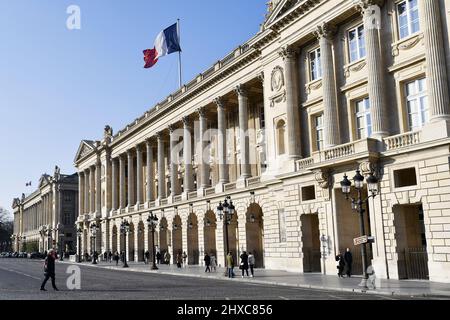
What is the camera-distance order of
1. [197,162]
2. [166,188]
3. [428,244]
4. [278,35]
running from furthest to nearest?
[166,188], [197,162], [278,35], [428,244]

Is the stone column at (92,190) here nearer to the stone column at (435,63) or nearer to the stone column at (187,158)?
the stone column at (187,158)

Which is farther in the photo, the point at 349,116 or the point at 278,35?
the point at 278,35

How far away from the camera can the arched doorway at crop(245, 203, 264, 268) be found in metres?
47.4

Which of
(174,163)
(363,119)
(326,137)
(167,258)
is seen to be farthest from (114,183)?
(363,119)

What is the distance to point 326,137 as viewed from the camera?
3553 centimetres

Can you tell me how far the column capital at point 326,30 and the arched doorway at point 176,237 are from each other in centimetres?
3202

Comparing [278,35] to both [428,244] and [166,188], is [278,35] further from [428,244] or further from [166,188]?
[166,188]

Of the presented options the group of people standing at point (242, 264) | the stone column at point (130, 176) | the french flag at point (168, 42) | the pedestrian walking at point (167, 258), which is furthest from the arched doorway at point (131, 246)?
the group of people standing at point (242, 264)

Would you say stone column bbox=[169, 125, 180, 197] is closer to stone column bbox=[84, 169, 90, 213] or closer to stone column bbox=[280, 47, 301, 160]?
stone column bbox=[280, 47, 301, 160]

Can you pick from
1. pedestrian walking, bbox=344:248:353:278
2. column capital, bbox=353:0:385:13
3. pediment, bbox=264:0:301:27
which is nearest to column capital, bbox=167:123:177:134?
pediment, bbox=264:0:301:27

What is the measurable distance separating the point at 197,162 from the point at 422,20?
3540 centimetres

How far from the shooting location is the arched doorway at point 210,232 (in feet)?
180

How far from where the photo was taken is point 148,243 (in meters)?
71.4

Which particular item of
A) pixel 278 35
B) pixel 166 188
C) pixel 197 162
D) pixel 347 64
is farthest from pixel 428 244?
pixel 166 188
